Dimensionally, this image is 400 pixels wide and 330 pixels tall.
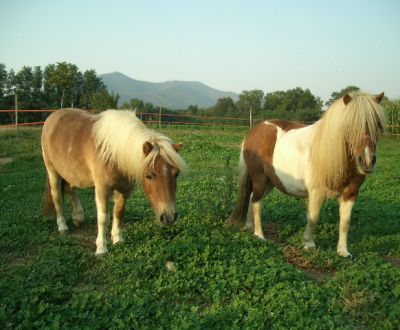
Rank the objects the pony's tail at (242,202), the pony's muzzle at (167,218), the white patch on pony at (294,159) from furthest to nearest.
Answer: the pony's tail at (242,202) < the white patch on pony at (294,159) < the pony's muzzle at (167,218)

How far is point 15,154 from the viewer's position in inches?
621

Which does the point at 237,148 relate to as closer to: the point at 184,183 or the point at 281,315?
the point at 184,183

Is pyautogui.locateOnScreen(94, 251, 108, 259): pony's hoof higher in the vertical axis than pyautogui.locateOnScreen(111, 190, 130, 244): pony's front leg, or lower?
lower

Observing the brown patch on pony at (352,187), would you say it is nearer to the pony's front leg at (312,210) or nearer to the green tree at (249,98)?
the pony's front leg at (312,210)

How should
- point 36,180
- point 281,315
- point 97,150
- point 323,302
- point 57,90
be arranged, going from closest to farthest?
point 281,315 < point 323,302 < point 97,150 < point 36,180 < point 57,90

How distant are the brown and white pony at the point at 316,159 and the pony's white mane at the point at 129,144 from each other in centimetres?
187

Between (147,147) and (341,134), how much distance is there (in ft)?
8.09

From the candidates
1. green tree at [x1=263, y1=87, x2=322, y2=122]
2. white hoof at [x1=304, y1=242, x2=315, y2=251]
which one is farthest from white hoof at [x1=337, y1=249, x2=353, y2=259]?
green tree at [x1=263, y1=87, x2=322, y2=122]

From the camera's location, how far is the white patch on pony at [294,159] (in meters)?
5.52

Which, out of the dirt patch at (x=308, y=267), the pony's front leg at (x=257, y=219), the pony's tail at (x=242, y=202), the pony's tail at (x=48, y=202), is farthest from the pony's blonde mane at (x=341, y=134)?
the pony's tail at (x=48, y=202)

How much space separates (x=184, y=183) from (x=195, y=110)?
56.3m

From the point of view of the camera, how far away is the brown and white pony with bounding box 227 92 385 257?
4.78 meters

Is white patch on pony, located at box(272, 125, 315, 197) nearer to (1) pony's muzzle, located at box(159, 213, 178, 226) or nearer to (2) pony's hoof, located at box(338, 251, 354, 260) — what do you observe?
(2) pony's hoof, located at box(338, 251, 354, 260)

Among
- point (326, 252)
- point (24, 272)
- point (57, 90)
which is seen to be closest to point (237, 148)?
point (326, 252)
